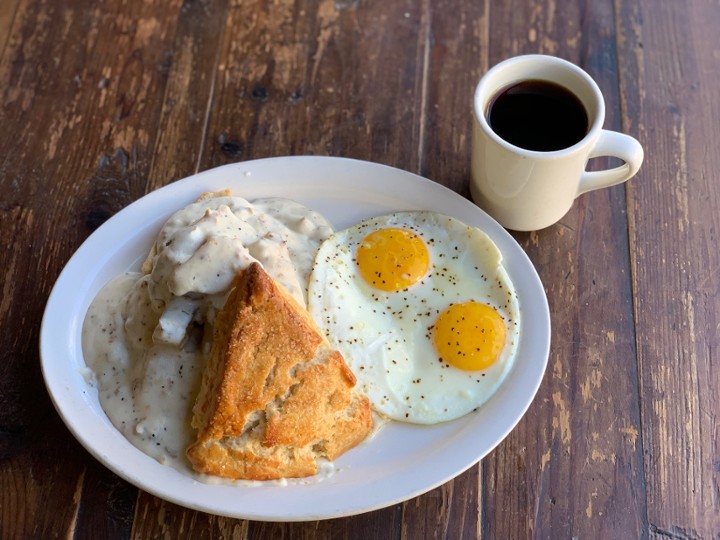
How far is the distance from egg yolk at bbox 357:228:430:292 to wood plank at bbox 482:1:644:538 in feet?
1.22

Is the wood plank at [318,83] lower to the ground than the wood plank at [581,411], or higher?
higher

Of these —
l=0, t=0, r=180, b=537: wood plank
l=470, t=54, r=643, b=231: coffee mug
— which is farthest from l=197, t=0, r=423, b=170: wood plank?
l=470, t=54, r=643, b=231: coffee mug

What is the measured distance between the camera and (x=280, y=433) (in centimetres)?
166

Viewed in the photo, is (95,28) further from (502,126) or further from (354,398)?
(354,398)

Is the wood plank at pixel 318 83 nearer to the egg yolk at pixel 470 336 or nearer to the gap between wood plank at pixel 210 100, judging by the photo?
the gap between wood plank at pixel 210 100

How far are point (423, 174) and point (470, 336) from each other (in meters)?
0.65

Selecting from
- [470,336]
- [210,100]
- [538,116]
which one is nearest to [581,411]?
[470,336]

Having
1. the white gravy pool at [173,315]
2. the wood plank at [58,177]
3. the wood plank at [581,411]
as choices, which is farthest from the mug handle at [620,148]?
the wood plank at [58,177]

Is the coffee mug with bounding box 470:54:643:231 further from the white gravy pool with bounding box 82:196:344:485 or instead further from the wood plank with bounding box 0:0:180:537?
the wood plank with bounding box 0:0:180:537

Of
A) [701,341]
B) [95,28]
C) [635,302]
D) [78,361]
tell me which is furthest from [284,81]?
[701,341]

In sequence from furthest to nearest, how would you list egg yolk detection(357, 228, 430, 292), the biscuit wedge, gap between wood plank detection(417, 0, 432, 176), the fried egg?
gap between wood plank detection(417, 0, 432, 176), egg yolk detection(357, 228, 430, 292), the fried egg, the biscuit wedge

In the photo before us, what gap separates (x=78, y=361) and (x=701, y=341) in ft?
5.33

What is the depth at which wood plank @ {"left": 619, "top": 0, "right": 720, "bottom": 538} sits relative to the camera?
1860mm

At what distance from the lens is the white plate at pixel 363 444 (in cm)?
165
